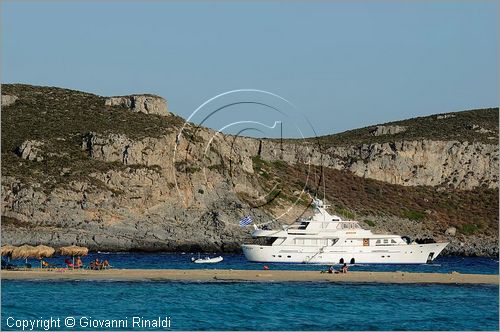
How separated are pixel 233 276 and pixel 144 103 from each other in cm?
8186

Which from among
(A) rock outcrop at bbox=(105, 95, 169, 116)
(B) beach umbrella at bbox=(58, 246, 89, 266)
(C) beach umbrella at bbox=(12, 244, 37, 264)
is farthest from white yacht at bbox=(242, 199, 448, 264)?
(A) rock outcrop at bbox=(105, 95, 169, 116)

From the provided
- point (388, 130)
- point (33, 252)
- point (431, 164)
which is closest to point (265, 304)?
point (33, 252)

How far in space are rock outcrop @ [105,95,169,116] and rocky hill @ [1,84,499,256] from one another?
19cm

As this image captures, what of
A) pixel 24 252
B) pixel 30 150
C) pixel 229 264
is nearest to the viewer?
pixel 229 264

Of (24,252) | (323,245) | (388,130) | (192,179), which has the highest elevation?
(388,130)

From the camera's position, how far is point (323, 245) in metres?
93.9

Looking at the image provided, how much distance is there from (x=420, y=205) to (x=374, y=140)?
32630mm

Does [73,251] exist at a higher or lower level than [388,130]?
lower

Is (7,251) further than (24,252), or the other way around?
(24,252)

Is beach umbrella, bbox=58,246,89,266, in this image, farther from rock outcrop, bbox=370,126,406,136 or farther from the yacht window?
rock outcrop, bbox=370,126,406,136

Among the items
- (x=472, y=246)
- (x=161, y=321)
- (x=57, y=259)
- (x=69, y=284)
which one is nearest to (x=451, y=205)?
(x=472, y=246)

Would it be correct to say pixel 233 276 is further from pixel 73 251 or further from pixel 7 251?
pixel 73 251

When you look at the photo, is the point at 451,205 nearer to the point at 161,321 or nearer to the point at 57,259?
the point at 57,259

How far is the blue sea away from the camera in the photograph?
162 ft
